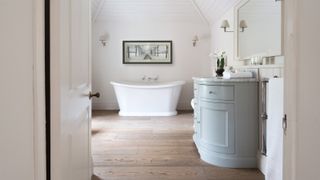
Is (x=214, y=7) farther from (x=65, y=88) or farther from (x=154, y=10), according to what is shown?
(x=65, y=88)

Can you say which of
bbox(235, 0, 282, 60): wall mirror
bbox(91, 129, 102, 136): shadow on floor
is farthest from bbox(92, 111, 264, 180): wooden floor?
bbox(235, 0, 282, 60): wall mirror

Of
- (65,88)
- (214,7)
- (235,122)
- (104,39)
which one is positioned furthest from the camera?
(104,39)

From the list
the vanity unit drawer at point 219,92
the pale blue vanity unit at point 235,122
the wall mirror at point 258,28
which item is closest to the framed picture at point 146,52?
the wall mirror at point 258,28

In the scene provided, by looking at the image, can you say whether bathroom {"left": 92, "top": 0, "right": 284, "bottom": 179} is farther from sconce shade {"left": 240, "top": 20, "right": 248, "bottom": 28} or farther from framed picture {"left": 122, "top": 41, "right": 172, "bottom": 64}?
sconce shade {"left": 240, "top": 20, "right": 248, "bottom": 28}

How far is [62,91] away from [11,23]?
509 mm

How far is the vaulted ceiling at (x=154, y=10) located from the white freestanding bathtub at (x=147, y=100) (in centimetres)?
167

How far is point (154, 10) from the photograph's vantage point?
272 inches

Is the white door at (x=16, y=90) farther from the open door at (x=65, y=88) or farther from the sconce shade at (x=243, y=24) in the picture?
the sconce shade at (x=243, y=24)

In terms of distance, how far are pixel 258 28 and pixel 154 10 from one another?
12.7 ft

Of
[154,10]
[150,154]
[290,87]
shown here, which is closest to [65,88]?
[290,87]

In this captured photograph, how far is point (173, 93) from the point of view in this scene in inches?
256

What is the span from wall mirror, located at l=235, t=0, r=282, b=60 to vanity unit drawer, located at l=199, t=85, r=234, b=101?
1.74 feet

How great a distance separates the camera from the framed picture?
7.20 m

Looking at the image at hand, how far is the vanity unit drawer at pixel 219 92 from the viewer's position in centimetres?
308
